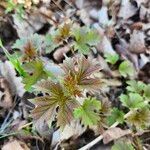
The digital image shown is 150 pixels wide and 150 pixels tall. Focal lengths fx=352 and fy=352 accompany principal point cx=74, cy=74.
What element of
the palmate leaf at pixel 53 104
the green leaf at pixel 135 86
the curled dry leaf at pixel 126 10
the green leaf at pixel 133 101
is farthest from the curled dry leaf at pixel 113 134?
the curled dry leaf at pixel 126 10

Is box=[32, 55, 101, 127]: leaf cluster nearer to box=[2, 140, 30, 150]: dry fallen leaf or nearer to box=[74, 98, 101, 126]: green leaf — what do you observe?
box=[74, 98, 101, 126]: green leaf


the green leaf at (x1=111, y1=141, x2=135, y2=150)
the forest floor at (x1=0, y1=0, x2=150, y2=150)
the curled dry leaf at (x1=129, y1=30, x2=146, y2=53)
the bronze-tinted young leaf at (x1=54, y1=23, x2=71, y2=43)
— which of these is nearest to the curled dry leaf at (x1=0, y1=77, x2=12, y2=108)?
the forest floor at (x1=0, y1=0, x2=150, y2=150)

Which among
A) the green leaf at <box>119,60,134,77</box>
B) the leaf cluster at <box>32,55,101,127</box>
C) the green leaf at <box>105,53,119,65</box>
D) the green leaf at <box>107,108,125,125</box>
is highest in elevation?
the leaf cluster at <box>32,55,101,127</box>

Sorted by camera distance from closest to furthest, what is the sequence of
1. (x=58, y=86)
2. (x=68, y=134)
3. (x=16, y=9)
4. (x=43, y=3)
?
1. (x=58, y=86)
2. (x=68, y=134)
3. (x=16, y=9)
4. (x=43, y=3)

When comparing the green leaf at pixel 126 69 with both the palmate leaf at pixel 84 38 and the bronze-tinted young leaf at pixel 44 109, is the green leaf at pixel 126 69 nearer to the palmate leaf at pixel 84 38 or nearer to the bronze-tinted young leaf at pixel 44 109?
the palmate leaf at pixel 84 38

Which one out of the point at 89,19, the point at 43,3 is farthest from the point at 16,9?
the point at 89,19

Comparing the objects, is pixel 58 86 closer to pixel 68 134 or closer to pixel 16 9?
pixel 68 134
